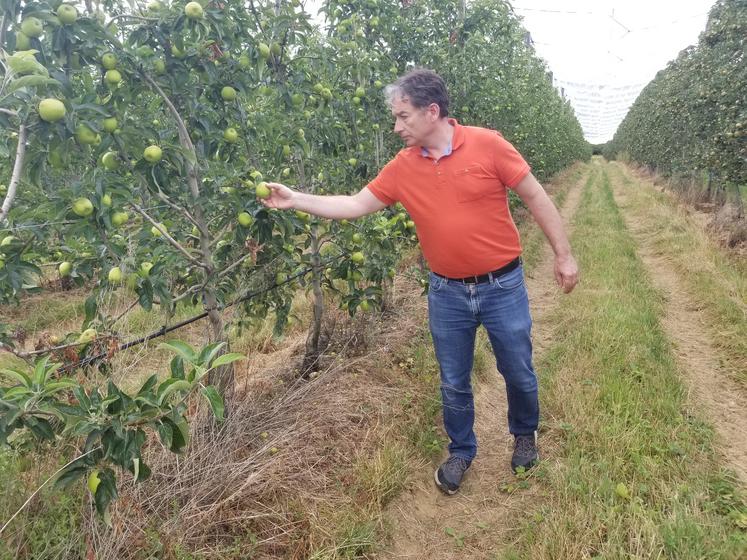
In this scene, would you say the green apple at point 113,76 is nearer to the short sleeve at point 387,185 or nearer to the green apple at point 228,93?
the green apple at point 228,93

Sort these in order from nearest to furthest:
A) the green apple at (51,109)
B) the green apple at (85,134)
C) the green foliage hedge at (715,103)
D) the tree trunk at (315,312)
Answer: the green apple at (51,109), the green apple at (85,134), the tree trunk at (315,312), the green foliage hedge at (715,103)

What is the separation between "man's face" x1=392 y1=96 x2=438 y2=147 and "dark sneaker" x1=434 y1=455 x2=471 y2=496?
1720 mm

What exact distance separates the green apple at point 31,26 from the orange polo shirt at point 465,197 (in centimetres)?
150

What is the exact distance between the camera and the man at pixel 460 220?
230 cm

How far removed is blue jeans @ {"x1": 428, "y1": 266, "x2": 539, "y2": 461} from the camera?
8.12 ft

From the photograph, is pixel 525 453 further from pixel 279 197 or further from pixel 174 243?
pixel 174 243

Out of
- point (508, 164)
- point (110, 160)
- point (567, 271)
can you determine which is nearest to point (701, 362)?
point (567, 271)

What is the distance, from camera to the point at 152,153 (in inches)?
81.7

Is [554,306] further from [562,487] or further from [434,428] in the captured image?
[562,487]

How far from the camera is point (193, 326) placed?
5.52 m

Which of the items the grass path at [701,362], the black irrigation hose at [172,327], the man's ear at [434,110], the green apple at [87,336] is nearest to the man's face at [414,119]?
the man's ear at [434,110]

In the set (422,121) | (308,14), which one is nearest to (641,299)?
(422,121)

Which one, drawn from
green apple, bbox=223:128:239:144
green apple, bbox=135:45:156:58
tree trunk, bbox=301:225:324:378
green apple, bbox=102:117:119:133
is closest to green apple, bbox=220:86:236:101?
green apple, bbox=223:128:239:144

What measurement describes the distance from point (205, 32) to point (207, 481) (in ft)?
6.36
